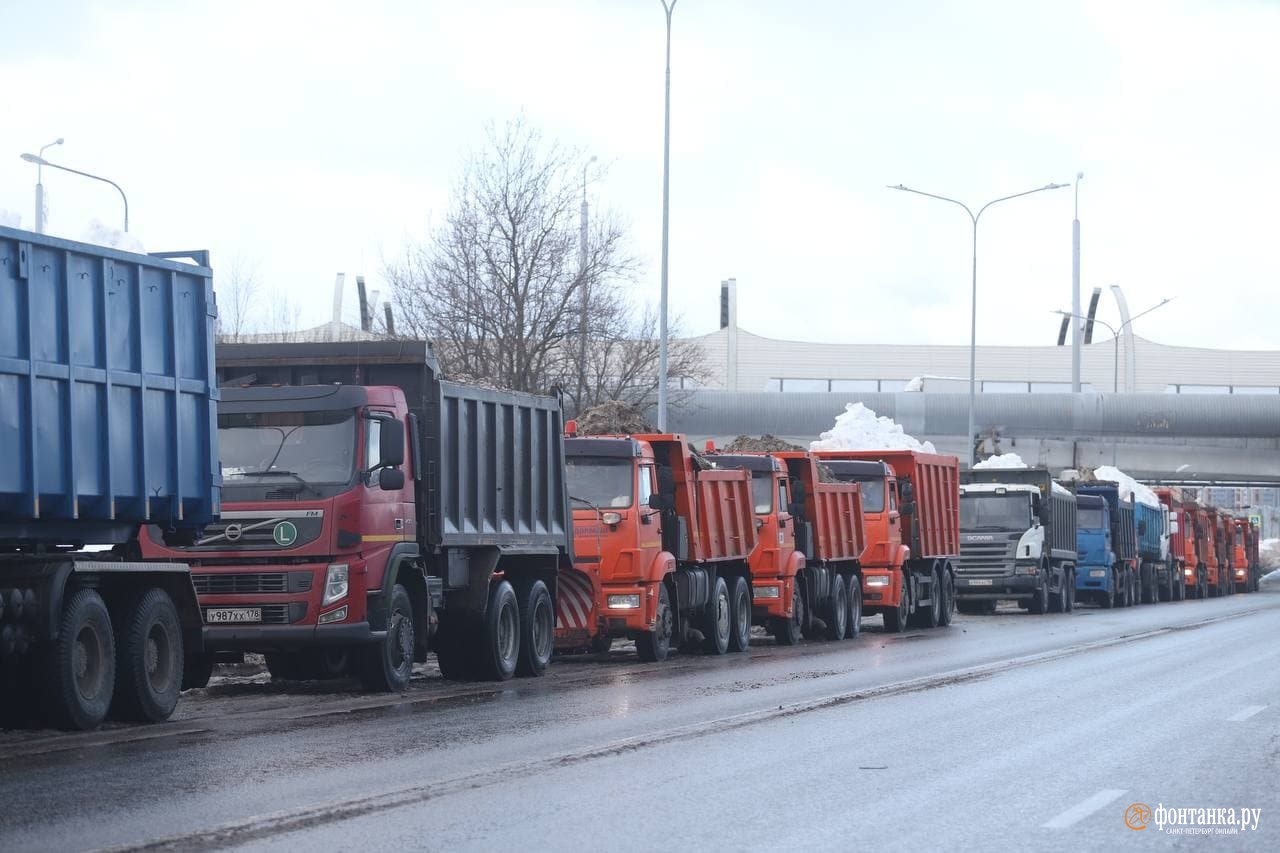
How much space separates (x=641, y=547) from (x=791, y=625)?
615cm

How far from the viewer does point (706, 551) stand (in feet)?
78.5

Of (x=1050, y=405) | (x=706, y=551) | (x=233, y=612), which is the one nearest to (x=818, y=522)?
(x=706, y=551)

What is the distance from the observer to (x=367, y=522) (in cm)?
1630

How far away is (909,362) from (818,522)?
7208cm

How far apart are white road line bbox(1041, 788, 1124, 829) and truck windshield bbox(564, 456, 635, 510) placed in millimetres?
12059

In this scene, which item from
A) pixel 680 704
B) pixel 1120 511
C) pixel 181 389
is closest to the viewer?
pixel 181 389

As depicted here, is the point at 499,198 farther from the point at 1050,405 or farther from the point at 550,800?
the point at 1050,405

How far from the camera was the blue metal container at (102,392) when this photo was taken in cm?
1224

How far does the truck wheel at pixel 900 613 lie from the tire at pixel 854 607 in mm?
1218

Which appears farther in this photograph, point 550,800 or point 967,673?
point 967,673

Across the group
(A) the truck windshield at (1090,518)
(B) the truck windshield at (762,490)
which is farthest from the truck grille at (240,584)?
(A) the truck windshield at (1090,518)

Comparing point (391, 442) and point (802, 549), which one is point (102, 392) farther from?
point (802, 549)

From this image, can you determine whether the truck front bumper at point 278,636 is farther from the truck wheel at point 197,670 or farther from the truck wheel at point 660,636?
the truck wheel at point 660,636

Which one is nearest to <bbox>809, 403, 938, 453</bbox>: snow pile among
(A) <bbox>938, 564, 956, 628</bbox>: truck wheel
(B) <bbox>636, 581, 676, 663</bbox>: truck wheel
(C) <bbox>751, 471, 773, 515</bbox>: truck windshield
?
(A) <bbox>938, 564, 956, 628</bbox>: truck wheel
